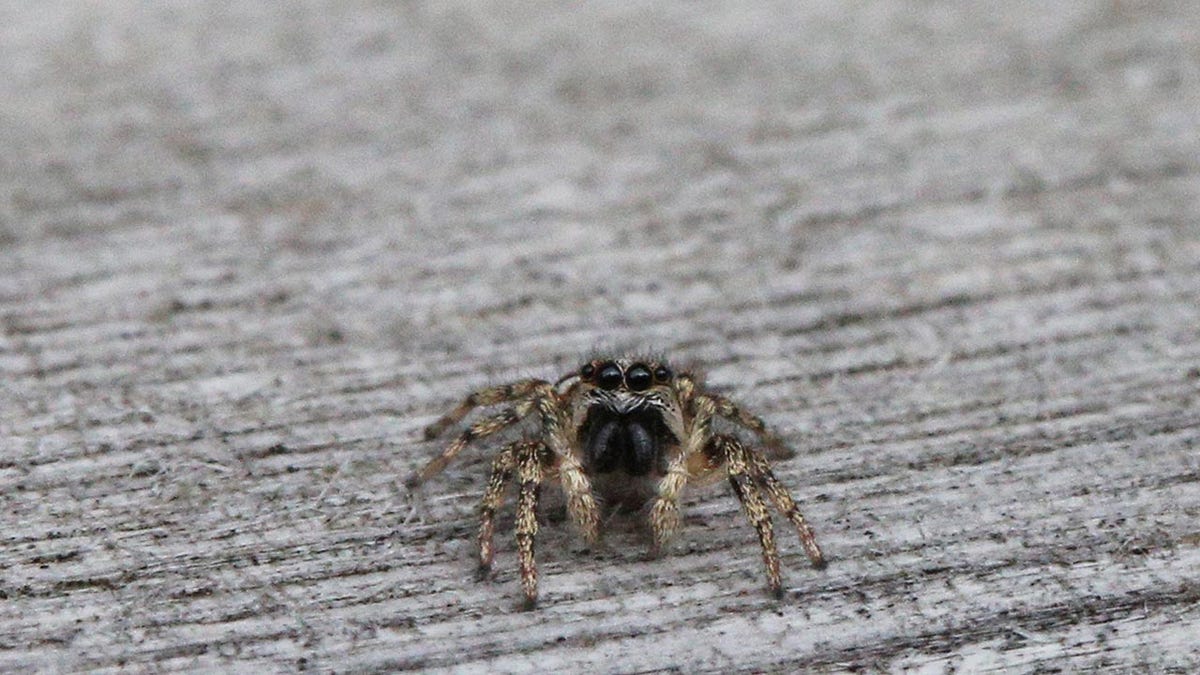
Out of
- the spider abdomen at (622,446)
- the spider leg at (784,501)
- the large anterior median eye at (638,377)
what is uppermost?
the large anterior median eye at (638,377)

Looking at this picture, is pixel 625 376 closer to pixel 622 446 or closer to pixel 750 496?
pixel 622 446

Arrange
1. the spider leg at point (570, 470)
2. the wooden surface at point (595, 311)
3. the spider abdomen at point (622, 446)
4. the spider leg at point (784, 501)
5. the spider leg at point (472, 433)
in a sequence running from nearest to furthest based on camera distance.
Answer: the wooden surface at point (595, 311) < the spider leg at point (784, 501) < the spider leg at point (570, 470) < the spider leg at point (472, 433) < the spider abdomen at point (622, 446)

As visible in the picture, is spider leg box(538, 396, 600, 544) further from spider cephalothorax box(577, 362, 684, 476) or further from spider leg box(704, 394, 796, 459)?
spider leg box(704, 394, 796, 459)

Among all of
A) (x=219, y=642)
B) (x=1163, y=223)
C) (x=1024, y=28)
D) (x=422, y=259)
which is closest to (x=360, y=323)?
(x=422, y=259)

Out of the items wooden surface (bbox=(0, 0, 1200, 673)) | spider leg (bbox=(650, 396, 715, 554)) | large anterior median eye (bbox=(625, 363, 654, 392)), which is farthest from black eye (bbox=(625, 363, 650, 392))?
wooden surface (bbox=(0, 0, 1200, 673))

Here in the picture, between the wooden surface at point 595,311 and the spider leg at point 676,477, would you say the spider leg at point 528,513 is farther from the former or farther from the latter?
the spider leg at point 676,477

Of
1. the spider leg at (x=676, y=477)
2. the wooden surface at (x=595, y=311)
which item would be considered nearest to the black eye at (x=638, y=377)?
the spider leg at (x=676, y=477)

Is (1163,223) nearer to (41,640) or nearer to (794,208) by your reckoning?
(794,208)

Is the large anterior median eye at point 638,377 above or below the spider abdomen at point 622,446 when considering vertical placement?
above
